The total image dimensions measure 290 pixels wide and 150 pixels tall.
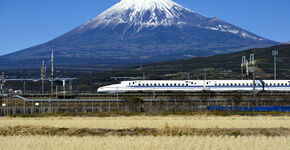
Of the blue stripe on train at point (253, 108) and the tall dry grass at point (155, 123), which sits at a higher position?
the blue stripe on train at point (253, 108)

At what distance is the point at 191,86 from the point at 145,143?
204 ft

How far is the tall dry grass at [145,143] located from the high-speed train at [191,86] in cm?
5779

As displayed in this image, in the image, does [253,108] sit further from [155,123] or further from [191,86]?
[155,123]

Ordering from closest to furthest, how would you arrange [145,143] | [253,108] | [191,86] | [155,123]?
[145,143], [155,123], [253,108], [191,86]

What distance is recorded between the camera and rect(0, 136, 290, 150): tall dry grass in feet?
90.1

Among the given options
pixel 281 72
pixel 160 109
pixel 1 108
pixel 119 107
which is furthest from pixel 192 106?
pixel 281 72

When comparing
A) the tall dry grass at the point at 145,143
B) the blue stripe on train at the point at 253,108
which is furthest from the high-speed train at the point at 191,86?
the tall dry grass at the point at 145,143

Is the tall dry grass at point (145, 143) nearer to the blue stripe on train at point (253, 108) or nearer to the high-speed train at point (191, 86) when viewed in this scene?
the blue stripe on train at point (253, 108)

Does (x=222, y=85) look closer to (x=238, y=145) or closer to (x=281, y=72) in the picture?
(x=238, y=145)

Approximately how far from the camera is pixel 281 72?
177500 mm

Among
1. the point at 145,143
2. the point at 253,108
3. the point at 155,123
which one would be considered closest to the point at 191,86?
the point at 253,108

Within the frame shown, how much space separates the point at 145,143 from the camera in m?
28.8

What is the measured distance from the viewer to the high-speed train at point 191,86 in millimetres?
89312

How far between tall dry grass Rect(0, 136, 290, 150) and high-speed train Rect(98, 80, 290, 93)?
57.8 meters
